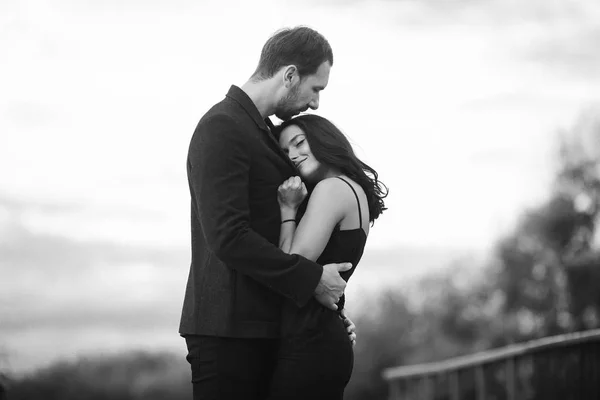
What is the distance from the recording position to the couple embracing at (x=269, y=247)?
266 cm

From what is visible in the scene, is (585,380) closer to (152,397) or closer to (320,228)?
(320,228)

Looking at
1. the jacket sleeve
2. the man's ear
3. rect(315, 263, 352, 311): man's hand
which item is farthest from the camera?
the man's ear

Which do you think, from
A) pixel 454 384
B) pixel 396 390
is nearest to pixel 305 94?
pixel 454 384

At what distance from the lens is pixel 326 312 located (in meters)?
2.77

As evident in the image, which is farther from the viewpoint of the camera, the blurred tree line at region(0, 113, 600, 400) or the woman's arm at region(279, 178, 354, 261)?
the blurred tree line at region(0, 113, 600, 400)

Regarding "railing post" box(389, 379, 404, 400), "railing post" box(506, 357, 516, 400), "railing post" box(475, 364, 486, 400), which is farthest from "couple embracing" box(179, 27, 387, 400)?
"railing post" box(389, 379, 404, 400)

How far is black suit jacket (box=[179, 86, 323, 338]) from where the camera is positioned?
2.64 meters

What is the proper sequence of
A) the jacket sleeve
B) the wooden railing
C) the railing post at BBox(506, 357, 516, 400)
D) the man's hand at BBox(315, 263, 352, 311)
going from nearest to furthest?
1. the jacket sleeve
2. the man's hand at BBox(315, 263, 352, 311)
3. the wooden railing
4. the railing post at BBox(506, 357, 516, 400)

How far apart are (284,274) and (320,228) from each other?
0.22m

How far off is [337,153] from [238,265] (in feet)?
1.87

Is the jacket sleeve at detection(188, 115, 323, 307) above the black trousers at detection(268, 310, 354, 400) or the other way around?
above

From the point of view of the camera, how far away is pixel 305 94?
2.98 metres

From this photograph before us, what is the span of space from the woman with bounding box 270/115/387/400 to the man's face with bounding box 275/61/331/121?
0.05m

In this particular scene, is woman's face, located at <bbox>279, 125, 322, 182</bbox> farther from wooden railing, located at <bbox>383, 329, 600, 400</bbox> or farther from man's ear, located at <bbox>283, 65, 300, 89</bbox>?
wooden railing, located at <bbox>383, 329, 600, 400</bbox>
